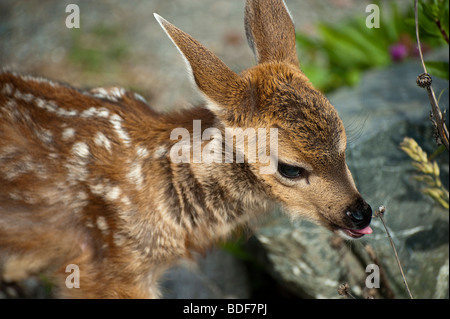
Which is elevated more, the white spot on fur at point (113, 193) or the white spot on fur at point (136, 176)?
the white spot on fur at point (136, 176)

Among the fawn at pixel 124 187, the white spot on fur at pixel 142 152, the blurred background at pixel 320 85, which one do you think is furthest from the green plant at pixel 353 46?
the white spot on fur at pixel 142 152

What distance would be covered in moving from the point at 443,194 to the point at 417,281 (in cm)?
62

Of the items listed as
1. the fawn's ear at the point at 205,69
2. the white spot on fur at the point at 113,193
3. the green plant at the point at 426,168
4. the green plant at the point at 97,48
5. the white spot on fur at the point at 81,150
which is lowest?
the white spot on fur at the point at 113,193

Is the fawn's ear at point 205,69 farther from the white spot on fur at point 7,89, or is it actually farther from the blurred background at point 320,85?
the white spot on fur at point 7,89

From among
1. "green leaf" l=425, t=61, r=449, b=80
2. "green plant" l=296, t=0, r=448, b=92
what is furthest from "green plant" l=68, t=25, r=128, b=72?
"green leaf" l=425, t=61, r=449, b=80

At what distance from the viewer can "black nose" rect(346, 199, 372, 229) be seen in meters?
2.68

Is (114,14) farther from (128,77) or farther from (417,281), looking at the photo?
(417,281)

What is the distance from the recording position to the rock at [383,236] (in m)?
3.53

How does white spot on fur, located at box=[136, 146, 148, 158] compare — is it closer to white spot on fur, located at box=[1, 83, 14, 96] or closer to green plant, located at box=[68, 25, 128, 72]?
white spot on fur, located at box=[1, 83, 14, 96]

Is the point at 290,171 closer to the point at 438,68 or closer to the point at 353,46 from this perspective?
the point at 438,68

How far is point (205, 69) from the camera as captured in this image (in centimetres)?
258

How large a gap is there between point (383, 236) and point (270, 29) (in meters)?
1.60

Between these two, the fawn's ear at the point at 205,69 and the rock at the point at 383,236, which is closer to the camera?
the fawn's ear at the point at 205,69

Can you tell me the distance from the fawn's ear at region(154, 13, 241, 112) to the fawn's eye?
446 mm
